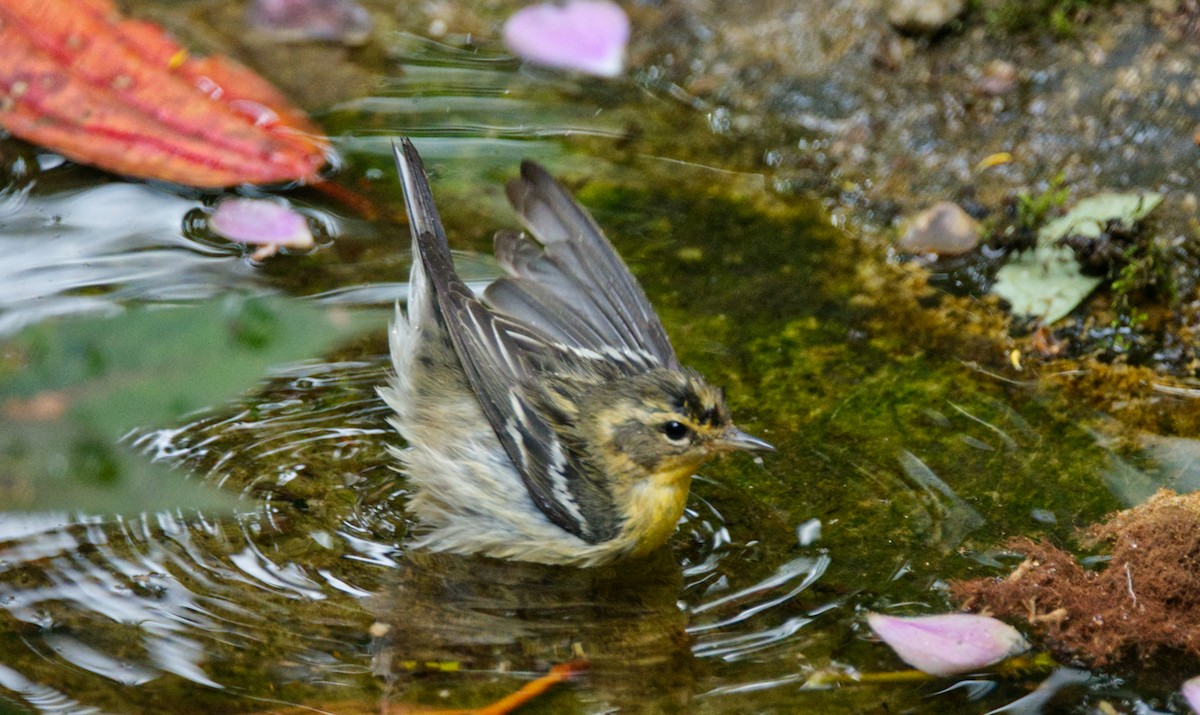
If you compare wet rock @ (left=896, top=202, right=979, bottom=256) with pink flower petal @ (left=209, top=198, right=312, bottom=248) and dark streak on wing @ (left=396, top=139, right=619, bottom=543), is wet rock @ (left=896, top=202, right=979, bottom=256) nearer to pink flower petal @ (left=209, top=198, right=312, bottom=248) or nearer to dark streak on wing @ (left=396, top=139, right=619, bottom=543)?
dark streak on wing @ (left=396, top=139, right=619, bottom=543)

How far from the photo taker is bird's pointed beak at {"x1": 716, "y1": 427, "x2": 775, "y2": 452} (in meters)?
3.94

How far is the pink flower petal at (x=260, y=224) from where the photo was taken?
17.2ft

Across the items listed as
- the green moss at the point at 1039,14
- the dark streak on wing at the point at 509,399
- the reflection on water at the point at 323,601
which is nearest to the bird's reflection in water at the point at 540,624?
the reflection on water at the point at 323,601

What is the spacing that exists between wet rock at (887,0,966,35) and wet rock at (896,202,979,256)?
1.08 metres

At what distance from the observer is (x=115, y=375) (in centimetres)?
214

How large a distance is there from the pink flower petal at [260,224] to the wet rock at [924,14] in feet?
9.65

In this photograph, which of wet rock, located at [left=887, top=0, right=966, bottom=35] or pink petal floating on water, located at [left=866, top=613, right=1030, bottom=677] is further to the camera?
wet rock, located at [left=887, top=0, right=966, bottom=35]

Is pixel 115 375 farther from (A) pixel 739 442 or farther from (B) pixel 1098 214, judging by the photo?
(B) pixel 1098 214

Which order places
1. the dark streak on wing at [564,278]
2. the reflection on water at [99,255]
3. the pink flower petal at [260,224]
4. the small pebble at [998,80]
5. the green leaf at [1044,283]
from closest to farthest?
the dark streak on wing at [564,278] < the reflection on water at [99,255] < the green leaf at [1044,283] < the pink flower petal at [260,224] < the small pebble at [998,80]

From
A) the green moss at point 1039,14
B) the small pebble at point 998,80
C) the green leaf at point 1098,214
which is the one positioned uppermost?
the green moss at point 1039,14

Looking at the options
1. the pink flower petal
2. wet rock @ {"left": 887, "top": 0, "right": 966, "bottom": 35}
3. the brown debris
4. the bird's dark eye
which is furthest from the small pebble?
the pink flower petal

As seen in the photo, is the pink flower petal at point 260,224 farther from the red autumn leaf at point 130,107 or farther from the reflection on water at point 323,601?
the reflection on water at point 323,601

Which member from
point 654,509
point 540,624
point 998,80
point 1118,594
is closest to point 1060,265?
point 998,80

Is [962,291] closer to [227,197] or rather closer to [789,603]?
[789,603]
